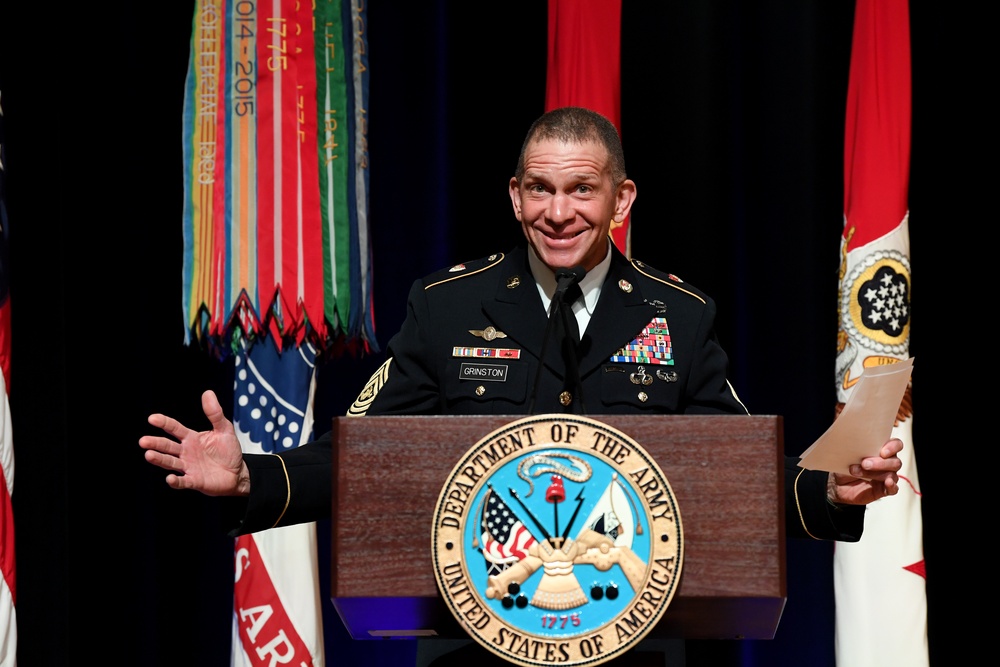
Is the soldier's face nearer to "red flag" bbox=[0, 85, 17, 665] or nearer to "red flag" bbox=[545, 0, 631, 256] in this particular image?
"red flag" bbox=[545, 0, 631, 256]

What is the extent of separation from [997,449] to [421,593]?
2.33m

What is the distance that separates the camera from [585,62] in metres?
3.01

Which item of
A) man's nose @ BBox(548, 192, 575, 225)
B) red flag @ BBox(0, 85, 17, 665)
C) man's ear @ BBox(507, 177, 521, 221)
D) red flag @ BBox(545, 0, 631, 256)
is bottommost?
red flag @ BBox(0, 85, 17, 665)

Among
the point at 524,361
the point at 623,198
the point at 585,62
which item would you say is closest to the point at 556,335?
the point at 524,361

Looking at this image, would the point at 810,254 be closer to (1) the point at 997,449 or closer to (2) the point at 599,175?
(1) the point at 997,449

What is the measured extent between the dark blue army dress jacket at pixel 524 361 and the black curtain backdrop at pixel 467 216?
131 centimetres

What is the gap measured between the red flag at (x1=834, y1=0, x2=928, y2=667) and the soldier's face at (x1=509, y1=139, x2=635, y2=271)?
4.50 feet

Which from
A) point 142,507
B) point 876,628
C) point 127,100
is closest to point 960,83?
point 876,628

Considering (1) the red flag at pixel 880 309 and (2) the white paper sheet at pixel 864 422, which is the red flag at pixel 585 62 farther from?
(2) the white paper sheet at pixel 864 422

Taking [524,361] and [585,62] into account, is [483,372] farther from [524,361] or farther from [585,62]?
[585,62]

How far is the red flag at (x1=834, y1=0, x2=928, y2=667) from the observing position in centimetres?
293

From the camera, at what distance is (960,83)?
3.30 m

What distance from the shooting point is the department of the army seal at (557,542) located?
1.33 m

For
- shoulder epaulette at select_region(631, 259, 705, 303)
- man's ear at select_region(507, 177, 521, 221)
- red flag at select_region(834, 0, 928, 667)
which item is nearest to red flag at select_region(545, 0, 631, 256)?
red flag at select_region(834, 0, 928, 667)
